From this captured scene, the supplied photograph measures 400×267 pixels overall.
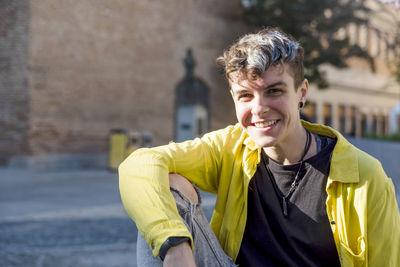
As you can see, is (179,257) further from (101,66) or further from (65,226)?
(101,66)

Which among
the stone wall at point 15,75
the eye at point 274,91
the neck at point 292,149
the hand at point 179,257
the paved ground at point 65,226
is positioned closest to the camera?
the hand at point 179,257

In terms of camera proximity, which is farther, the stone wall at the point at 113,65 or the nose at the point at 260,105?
the stone wall at the point at 113,65

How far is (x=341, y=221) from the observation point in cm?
225

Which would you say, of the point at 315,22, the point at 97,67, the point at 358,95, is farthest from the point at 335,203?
the point at 358,95

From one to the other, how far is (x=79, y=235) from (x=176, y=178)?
3536mm

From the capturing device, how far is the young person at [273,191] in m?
2.23

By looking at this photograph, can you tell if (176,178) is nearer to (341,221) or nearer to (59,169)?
(341,221)

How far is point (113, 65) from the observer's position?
17.3 m

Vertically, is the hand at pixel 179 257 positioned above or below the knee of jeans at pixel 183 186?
below

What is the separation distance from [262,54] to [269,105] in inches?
9.6

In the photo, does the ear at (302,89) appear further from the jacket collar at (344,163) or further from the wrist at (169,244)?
the wrist at (169,244)

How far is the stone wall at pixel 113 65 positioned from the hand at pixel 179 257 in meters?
13.7

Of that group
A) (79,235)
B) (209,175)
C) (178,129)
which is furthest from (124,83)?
(209,175)

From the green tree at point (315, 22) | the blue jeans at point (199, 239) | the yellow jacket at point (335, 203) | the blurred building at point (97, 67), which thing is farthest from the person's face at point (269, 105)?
the green tree at point (315, 22)
